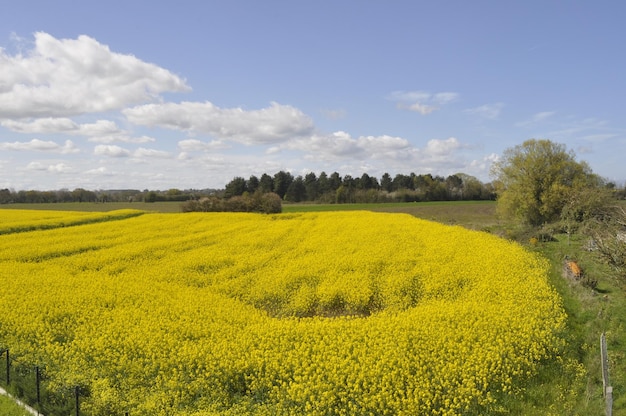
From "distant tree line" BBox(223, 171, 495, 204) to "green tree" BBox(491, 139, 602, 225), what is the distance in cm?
3971

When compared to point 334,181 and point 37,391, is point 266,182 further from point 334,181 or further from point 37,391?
point 37,391

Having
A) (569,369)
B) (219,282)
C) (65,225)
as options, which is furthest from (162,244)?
(569,369)

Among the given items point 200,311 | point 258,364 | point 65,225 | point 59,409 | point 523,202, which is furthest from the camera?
point 523,202

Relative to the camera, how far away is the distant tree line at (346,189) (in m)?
75.9

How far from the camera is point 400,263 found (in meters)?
17.4

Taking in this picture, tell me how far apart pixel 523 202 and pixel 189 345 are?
3061cm

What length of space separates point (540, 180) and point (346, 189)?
153 feet

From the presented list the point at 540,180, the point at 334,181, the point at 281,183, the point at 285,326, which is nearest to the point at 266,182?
the point at 281,183

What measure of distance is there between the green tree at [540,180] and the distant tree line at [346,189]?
130ft

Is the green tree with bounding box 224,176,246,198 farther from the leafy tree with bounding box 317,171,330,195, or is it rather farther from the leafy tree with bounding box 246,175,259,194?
the leafy tree with bounding box 317,171,330,195

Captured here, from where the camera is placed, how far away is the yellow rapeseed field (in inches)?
314

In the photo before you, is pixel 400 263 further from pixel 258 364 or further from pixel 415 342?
pixel 258 364

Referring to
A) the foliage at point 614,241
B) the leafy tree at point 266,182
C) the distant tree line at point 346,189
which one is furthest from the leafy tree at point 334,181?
the foliage at point 614,241

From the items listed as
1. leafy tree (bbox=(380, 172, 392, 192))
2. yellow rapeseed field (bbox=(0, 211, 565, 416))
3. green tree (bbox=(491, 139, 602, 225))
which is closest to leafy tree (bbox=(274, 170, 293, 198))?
leafy tree (bbox=(380, 172, 392, 192))
